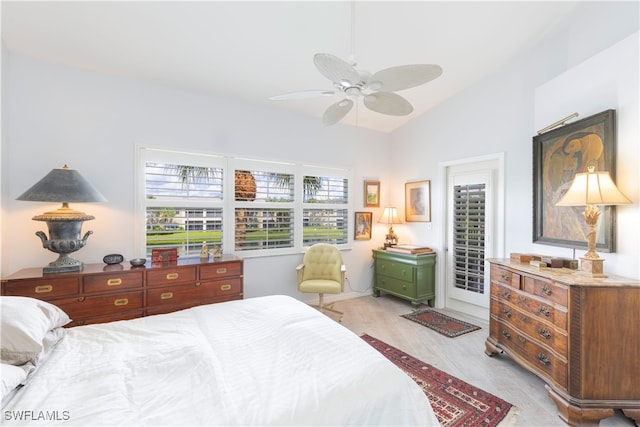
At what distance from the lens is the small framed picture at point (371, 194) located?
189 inches

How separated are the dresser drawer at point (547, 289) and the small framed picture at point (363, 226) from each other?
2.59 m

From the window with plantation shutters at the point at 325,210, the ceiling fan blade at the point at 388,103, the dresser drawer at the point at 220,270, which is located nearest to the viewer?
the ceiling fan blade at the point at 388,103

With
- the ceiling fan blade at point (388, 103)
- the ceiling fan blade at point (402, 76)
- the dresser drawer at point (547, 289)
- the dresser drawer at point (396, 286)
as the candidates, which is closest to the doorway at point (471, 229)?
the dresser drawer at point (396, 286)

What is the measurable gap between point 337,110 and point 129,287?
246 centimetres

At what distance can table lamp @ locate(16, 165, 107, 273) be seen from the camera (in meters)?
2.39

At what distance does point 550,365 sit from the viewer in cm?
211

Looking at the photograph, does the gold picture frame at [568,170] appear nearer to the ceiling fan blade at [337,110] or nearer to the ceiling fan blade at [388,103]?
the ceiling fan blade at [388,103]

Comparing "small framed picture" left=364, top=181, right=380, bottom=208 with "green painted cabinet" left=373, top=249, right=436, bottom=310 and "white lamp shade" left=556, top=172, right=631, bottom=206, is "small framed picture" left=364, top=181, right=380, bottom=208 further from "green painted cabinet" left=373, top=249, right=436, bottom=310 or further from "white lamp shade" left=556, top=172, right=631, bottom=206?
"white lamp shade" left=556, top=172, right=631, bottom=206

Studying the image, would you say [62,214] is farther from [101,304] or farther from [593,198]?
[593,198]

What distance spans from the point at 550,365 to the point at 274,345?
81.5 inches

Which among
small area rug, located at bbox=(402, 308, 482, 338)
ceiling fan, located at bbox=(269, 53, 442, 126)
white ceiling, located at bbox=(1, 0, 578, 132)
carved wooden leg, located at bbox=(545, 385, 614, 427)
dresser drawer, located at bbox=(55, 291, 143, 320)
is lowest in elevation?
small area rug, located at bbox=(402, 308, 482, 338)

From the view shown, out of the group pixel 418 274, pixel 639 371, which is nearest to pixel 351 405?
pixel 639 371

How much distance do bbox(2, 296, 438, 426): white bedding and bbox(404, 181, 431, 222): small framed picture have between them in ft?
10.5

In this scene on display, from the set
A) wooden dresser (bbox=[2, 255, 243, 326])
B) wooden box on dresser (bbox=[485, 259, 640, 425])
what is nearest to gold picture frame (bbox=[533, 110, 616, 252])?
wooden box on dresser (bbox=[485, 259, 640, 425])
